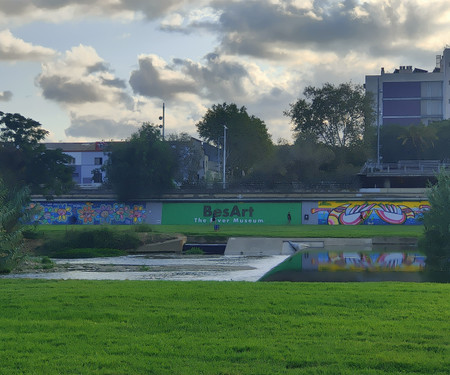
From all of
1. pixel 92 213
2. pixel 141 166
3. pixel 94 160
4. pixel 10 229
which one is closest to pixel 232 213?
pixel 141 166

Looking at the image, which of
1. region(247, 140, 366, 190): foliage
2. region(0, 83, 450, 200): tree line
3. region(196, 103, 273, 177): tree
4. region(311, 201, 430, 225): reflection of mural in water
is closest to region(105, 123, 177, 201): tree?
region(0, 83, 450, 200): tree line

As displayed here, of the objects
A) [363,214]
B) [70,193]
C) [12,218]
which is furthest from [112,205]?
[12,218]

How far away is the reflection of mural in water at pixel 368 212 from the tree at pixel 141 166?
20087 mm

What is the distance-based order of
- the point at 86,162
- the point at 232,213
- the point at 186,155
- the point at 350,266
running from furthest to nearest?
the point at 86,162 → the point at 186,155 → the point at 232,213 → the point at 350,266

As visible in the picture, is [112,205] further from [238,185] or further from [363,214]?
[363,214]

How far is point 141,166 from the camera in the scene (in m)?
83.4

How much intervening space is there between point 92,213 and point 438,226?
170ft

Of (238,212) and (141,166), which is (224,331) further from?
(141,166)

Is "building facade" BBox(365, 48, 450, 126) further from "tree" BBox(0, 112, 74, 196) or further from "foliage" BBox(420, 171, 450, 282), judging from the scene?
"foliage" BBox(420, 171, 450, 282)

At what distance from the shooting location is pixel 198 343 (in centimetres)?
1045

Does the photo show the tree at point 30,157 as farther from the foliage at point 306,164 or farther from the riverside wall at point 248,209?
the foliage at point 306,164

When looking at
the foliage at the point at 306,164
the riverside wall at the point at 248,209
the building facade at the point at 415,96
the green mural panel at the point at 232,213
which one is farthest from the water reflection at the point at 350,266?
the building facade at the point at 415,96

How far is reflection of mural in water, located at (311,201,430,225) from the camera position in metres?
73.3

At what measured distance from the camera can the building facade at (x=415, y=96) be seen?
135125mm
